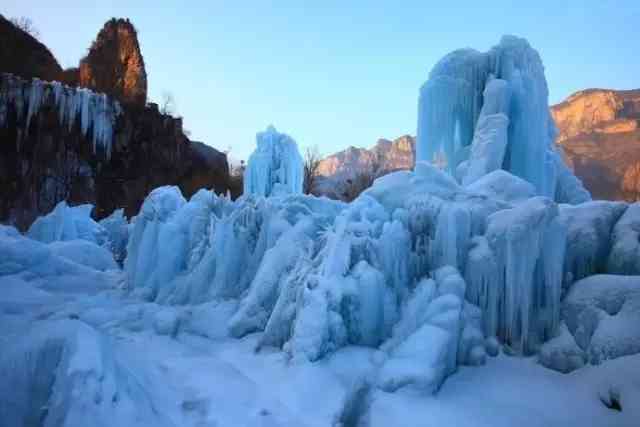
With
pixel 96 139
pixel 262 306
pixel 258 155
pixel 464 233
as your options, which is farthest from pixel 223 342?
pixel 96 139

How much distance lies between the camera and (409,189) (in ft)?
25.3

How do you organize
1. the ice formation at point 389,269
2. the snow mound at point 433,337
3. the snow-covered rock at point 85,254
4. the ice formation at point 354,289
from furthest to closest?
the snow-covered rock at point 85,254 → the ice formation at point 389,269 → the snow mound at point 433,337 → the ice formation at point 354,289

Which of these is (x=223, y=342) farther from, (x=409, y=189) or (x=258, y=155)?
(x=258, y=155)

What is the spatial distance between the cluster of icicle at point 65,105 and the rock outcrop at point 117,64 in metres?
7.30

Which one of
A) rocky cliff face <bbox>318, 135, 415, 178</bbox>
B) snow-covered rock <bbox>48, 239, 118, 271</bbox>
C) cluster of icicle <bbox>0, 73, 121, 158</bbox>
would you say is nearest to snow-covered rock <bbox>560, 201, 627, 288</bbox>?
snow-covered rock <bbox>48, 239, 118, 271</bbox>

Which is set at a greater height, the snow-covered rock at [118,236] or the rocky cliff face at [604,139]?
the rocky cliff face at [604,139]

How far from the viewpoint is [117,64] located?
35375 mm

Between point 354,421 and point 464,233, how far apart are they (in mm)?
3309

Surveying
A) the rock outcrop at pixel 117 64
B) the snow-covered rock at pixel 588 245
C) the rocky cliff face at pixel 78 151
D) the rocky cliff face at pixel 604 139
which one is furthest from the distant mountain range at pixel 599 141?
the snow-covered rock at pixel 588 245

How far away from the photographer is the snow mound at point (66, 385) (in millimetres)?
3373

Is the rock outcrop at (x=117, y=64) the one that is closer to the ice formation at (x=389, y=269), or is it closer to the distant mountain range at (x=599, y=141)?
the distant mountain range at (x=599, y=141)

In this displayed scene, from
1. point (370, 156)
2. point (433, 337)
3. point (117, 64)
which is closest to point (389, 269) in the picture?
point (433, 337)

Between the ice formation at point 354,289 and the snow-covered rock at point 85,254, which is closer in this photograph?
the ice formation at point 354,289

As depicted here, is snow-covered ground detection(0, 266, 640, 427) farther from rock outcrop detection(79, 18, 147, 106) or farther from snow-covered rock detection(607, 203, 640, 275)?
rock outcrop detection(79, 18, 147, 106)
